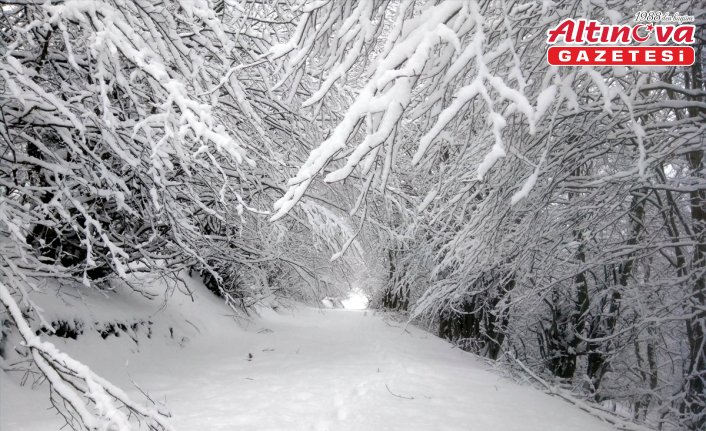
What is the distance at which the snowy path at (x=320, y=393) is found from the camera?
4.33 meters

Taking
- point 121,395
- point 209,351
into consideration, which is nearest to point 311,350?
point 209,351

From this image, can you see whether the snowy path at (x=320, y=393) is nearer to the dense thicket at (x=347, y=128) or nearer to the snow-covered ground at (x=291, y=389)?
the snow-covered ground at (x=291, y=389)

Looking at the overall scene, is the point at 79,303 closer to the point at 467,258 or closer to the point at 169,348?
the point at 169,348

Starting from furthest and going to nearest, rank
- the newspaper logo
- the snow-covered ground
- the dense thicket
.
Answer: the snow-covered ground
the newspaper logo
the dense thicket

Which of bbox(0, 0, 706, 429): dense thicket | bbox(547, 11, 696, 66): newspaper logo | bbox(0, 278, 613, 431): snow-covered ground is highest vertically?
bbox(547, 11, 696, 66): newspaper logo

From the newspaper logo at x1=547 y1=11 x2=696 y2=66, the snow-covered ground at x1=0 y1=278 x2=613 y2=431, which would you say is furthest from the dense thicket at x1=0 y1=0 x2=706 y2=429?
the snow-covered ground at x1=0 y1=278 x2=613 y2=431

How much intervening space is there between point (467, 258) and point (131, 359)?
4645 millimetres

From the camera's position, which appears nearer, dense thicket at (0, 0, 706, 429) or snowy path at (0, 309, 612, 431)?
dense thicket at (0, 0, 706, 429)

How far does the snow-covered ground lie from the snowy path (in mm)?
12

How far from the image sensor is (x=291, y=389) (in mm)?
5609

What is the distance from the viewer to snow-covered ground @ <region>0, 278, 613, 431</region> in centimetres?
427

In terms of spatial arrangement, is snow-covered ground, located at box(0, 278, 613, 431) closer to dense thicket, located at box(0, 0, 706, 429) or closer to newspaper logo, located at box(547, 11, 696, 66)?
dense thicket, located at box(0, 0, 706, 429)

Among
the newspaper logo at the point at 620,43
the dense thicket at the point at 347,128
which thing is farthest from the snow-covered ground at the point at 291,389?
the newspaper logo at the point at 620,43

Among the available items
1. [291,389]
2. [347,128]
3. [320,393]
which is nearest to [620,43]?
[347,128]
